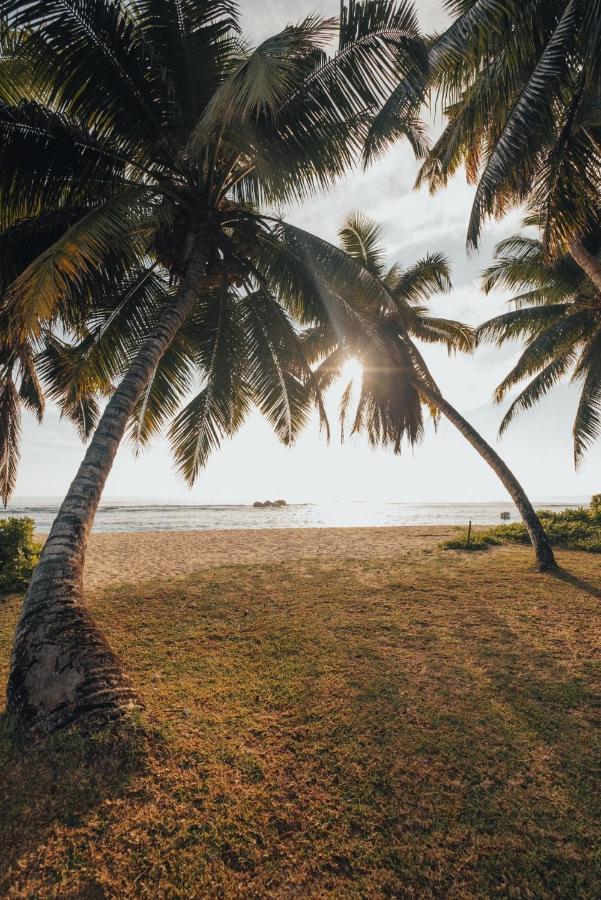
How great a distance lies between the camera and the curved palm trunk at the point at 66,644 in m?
2.93

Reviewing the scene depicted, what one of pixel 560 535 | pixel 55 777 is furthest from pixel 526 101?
pixel 560 535

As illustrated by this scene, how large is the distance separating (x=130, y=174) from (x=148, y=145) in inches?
25.7

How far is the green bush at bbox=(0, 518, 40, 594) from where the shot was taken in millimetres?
6683

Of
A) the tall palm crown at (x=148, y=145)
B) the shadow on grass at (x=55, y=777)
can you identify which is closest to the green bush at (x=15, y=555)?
the tall palm crown at (x=148, y=145)

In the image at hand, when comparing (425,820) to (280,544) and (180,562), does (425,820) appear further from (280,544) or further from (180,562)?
(280,544)

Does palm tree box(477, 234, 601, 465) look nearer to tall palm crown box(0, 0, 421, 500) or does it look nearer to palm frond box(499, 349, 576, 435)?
palm frond box(499, 349, 576, 435)

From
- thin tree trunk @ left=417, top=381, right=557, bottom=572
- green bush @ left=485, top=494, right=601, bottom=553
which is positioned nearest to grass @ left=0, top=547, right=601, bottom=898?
thin tree trunk @ left=417, top=381, right=557, bottom=572

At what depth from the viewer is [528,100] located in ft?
15.1

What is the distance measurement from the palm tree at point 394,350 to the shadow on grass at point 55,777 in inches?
245

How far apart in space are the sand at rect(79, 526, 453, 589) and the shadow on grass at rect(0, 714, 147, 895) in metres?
5.11

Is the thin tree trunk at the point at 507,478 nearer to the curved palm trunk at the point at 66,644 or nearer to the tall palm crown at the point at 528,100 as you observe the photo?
the tall palm crown at the point at 528,100

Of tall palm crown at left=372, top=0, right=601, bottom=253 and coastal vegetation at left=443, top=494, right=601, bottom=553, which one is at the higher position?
tall palm crown at left=372, top=0, right=601, bottom=253

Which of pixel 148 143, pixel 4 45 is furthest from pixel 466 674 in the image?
pixel 4 45

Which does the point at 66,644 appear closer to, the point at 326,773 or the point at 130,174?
the point at 326,773
